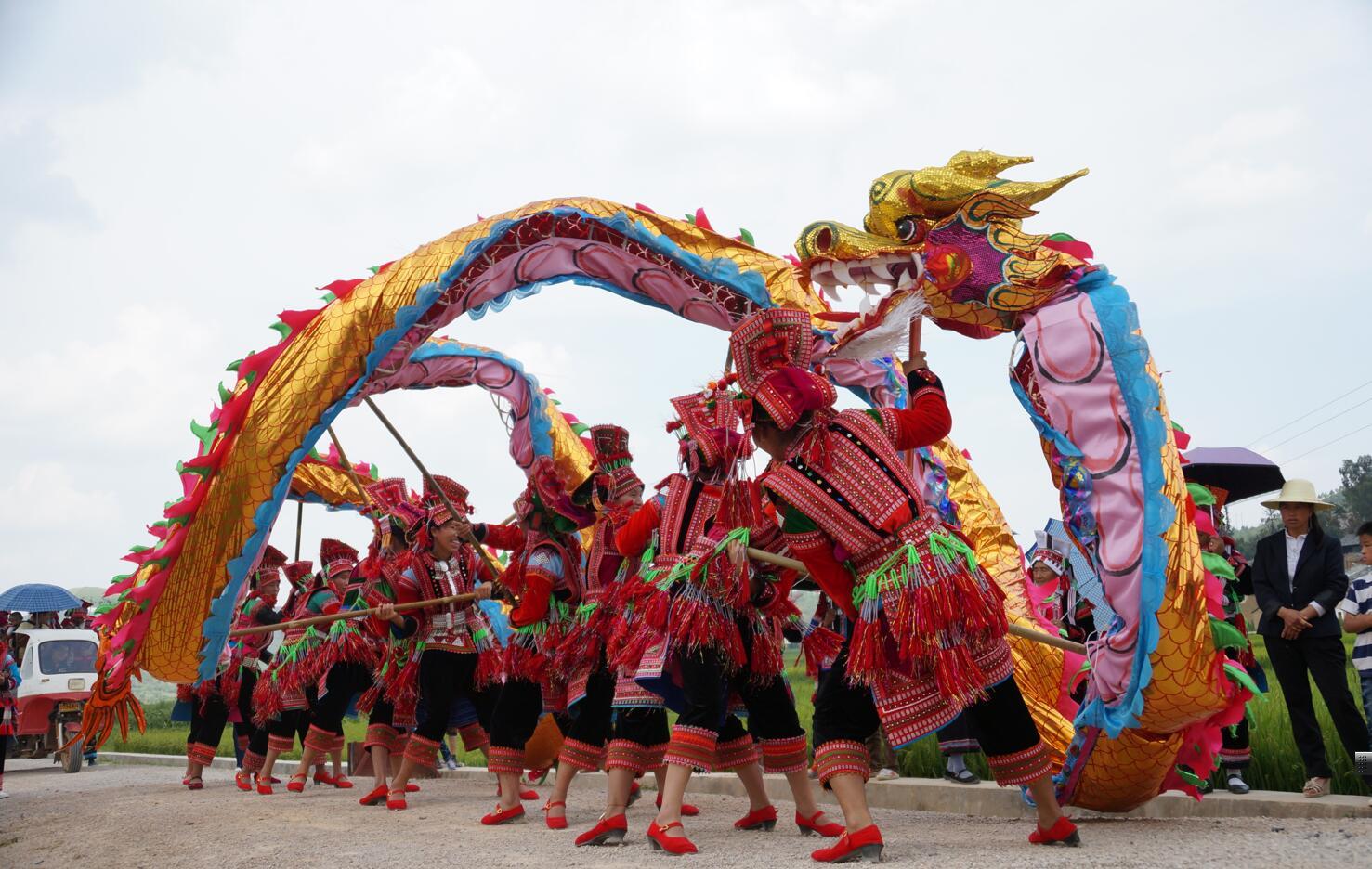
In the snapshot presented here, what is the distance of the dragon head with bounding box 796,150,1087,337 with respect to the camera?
15.7 ft

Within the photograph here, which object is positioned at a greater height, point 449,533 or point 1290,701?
point 449,533

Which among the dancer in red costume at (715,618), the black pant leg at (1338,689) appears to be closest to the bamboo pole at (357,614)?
the dancer in red costume at (715,618)

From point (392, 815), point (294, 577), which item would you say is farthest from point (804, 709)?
point (392, 815)

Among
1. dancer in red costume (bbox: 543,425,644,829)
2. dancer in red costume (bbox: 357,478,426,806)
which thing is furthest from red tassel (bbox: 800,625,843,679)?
dancer in red costume (bbox: 357,478,426,806)

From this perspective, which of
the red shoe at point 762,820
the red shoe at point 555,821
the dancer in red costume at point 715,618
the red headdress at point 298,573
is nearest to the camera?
the dancer in red costume at point 715,618

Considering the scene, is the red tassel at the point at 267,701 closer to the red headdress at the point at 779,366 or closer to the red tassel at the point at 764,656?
the red tassel at the point at 764,656

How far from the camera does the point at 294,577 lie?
1073 cm

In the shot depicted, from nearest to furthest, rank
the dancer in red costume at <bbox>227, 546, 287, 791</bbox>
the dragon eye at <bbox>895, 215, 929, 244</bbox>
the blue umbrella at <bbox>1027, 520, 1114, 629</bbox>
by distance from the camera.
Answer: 1. the blue umbrella at <bbox>1027, 520, 1114, 629</bbox>
2. the dragon eye at <bbox>895, 215, 929, 244</bbox>
3. the dancer in red costume at <bbox>227, 546, 287, 791</bbox>

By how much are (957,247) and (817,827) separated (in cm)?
245

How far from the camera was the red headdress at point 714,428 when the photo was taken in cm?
519

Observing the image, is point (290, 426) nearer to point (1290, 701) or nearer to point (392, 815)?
point (392, 815)

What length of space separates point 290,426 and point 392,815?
7.41 ft

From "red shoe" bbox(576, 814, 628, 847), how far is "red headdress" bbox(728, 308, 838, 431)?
1899 millimetres

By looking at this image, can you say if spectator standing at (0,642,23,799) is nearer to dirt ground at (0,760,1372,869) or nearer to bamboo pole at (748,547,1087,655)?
dirt ground at (0,760,1372,869)
